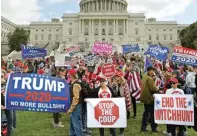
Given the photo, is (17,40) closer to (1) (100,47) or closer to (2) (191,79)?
(1) (100,47)

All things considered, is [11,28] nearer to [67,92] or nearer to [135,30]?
[135,30]

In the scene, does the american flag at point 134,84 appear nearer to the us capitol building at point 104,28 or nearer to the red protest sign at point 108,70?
the red protest sign at point 108,70

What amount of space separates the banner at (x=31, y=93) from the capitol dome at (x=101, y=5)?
100000mm

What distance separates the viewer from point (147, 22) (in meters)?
111

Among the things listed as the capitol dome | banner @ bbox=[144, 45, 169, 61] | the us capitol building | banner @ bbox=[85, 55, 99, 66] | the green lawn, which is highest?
the capitol dome

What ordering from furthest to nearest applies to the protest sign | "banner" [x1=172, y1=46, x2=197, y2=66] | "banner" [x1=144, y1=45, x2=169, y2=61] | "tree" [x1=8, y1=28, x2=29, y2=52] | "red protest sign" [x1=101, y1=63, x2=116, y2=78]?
"tree" [x1=8, y1=28, x2=29, y2=52]
"banner" [x1=144, y1=45, x2=169, y2=61]
"banner" [x1=172, y1=46, x2=197, y2=66]
"red protest sign" [x1=101, y1=63, x2=116, y2=78]
the protest sign

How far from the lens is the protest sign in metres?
8.03

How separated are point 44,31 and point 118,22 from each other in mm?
25592

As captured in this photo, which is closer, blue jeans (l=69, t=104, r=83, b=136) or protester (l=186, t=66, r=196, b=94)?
blue jeans (l=69, t=104, r=83, b=136)

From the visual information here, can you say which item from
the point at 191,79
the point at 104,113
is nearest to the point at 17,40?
the point at 191,79

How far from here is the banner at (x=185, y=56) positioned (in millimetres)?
13547

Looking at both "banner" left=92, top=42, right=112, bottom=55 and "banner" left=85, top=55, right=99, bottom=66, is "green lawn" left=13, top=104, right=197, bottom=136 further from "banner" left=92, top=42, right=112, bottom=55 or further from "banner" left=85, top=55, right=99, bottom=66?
"banner" left=92, top=42, right=112, bottom=55

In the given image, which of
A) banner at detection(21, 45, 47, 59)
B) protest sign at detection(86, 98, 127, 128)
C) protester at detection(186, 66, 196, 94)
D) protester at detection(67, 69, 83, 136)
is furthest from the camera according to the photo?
banner at detection(21, 45, 47, 59)

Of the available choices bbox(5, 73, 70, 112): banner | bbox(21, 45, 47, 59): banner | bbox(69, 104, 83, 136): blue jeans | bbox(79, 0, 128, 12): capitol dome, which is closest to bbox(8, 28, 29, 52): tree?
bbox(79, 0, 128, 12): capitol dome
